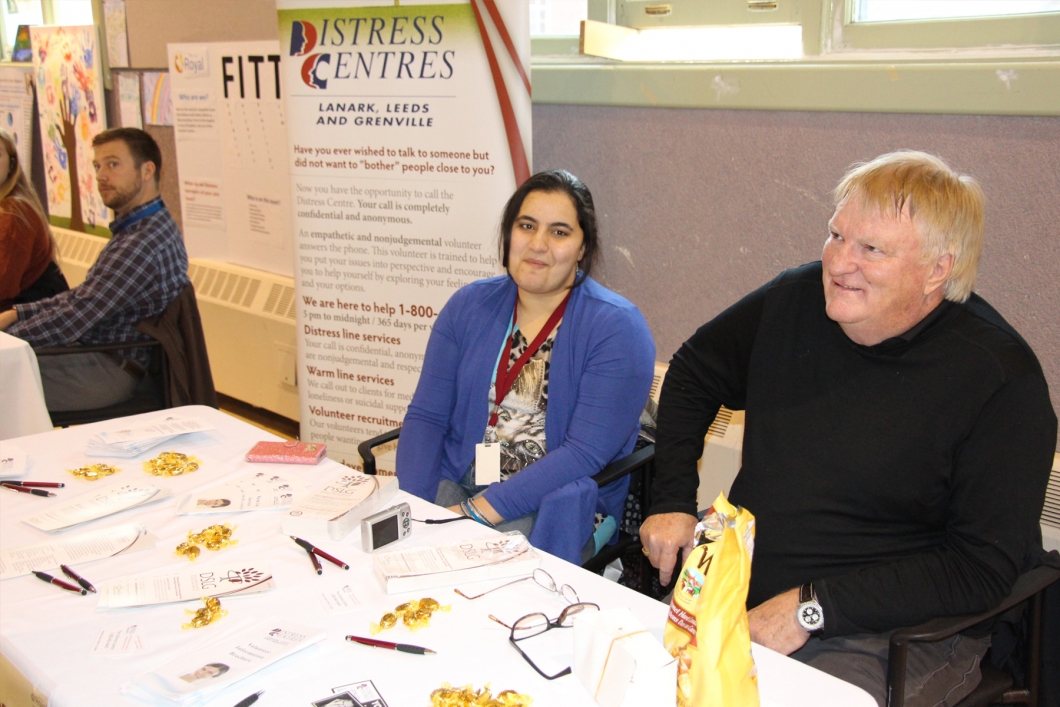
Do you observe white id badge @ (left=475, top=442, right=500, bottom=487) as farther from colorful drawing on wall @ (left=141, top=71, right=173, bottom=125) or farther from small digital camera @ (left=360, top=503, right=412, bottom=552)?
colorful drawing on wall @ (left=141, top=71, right=173, bottom=125)

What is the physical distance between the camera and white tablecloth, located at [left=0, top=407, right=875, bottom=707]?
1107 mm

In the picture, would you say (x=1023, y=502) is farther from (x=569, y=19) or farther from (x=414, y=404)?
(x=569, y=19)

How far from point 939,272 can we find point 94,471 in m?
1.66

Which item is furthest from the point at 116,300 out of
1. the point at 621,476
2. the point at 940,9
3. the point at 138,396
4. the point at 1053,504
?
the point at 1053,504

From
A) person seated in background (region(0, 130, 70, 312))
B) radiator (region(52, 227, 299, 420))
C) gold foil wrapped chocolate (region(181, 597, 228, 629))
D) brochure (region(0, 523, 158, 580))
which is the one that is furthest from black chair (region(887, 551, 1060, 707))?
person seated in background (region(0, 130, 70, 312))

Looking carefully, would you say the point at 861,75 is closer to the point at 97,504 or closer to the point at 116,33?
the point at 97,504

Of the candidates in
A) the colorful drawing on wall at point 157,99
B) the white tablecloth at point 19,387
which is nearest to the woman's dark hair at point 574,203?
the white tablecloth at point 19,387

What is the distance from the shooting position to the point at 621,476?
2.00 metres

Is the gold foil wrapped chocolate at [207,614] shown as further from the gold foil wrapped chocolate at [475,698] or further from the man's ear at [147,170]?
the man's ear at [147,170]

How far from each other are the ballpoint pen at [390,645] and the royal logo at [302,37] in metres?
2.36

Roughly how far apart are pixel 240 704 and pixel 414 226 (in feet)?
6.75

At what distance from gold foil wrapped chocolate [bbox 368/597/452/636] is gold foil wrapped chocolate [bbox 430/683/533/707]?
0.16m

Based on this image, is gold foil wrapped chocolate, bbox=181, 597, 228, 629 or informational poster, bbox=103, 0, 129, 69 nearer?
gold foil wrapped chocolate, bbox=181, 597, 228, 629

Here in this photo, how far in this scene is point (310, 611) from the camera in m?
1.29
